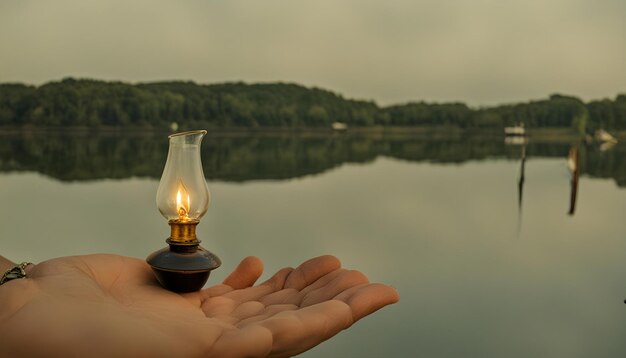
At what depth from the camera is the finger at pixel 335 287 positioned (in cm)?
274

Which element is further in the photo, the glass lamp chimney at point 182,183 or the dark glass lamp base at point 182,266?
the glass lamp chimney at point 182,183

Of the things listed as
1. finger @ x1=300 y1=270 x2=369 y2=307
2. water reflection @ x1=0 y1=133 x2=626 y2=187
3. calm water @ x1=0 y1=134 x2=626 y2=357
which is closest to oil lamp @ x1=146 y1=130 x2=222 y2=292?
finger @ x1=300 y1=270 x2=369 y2=307

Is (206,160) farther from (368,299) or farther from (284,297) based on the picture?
(368,299)

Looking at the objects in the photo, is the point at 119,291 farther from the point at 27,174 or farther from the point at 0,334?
the point at 27,174

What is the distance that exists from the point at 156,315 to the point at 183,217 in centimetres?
62

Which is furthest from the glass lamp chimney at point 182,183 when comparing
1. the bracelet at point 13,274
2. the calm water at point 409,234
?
the calm water at point 409,234

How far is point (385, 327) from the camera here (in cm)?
1159

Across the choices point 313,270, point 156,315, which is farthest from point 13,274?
point 313,270

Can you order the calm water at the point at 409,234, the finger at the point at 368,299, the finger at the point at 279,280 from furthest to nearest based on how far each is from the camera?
the calm water at the point at 409,234
the finger at the point at 279,280
the finger at the point at 368,299

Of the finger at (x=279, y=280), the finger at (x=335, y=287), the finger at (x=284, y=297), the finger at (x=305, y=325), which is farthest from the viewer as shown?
the finger at (x=279, y=280)

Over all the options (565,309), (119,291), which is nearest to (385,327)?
(565,309)

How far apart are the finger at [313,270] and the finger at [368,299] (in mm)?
398

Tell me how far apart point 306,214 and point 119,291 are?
2165 cm

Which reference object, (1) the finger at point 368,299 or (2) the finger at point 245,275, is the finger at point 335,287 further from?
(2) the finger at point 245,275
